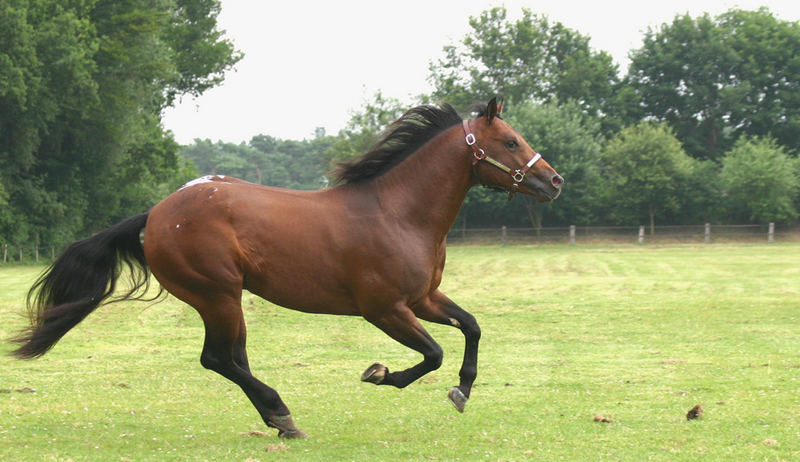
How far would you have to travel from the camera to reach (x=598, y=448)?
6.48 metres

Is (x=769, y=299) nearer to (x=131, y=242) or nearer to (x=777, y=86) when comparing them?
(x=131, y=242)

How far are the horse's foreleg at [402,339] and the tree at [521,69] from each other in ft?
203

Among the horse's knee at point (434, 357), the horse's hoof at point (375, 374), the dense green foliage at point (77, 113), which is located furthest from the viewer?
the dense green foliage at point (77, 113)

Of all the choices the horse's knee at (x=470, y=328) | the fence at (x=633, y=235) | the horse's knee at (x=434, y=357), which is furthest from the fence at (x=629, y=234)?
the horse's knee at (x=434, y=357)

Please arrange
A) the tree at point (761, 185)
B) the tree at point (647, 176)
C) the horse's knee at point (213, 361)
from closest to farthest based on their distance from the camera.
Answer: the horse's knee at point (213, 361) → the tree at point (761, 185) → the tree at point (647, 176)

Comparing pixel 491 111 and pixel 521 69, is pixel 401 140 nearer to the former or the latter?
pixel 491 111

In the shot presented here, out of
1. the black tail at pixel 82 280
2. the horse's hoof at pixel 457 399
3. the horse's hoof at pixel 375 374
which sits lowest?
the horse's hoof at pixel 457 399

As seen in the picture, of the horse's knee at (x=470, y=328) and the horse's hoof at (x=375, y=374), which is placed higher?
the horse's knee at (x=470, y=328)

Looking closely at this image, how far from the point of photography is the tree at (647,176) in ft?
174

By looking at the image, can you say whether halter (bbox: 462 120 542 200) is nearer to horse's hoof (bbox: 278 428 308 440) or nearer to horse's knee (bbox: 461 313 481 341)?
horse's knee (bbox: 461 313 481 341)

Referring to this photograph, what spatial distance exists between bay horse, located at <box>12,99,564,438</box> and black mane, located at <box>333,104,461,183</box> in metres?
0.01

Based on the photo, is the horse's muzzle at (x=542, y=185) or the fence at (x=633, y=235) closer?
the horse's muzzle at (x=542, y=185)

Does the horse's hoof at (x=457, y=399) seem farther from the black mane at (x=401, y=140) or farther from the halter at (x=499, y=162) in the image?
the black mane at (x=401, y=140)

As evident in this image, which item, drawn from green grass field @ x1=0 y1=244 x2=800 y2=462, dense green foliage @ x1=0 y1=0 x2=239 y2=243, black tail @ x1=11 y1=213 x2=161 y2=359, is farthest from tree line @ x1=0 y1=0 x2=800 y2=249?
black tail @ x1=11 y1=213 x2=161 y2=359
